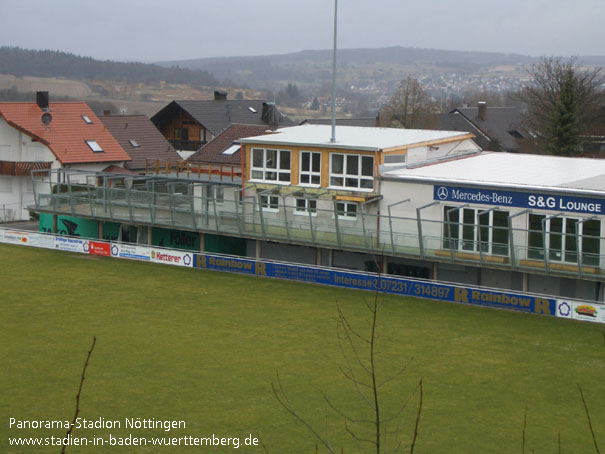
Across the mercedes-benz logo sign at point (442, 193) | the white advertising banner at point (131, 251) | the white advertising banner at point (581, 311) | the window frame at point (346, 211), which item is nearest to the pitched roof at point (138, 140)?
the white advertising banner at point (131, 251)

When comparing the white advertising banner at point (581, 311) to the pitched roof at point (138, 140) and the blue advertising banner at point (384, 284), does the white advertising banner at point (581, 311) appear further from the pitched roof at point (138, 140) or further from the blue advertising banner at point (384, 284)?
the pitched roof at point (138, 140)

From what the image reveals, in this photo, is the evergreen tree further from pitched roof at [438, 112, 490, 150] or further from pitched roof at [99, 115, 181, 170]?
pitched roof at [99, 115, 181, 170]

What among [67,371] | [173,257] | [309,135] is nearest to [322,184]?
[309,135]

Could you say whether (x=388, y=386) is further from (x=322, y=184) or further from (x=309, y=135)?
(x=309, y=135)

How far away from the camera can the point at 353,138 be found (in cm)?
3981

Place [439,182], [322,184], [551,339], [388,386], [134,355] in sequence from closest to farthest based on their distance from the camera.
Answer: [388,386] < [134,355] < [551,339] < [439,182] < [322,184]

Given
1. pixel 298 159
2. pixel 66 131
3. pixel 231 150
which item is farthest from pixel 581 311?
pixel 66 131

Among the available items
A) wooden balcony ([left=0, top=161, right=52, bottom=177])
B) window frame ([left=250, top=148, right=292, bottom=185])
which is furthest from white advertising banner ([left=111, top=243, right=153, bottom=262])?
wooden balcony ([left=0, top=161, right=52, bottom=177])

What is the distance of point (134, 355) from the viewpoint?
26375mm

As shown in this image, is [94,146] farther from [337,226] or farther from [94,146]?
[337,226]

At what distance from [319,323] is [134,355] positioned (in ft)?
23.0

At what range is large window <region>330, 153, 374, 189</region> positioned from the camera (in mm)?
36825

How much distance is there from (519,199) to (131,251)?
59.5ft

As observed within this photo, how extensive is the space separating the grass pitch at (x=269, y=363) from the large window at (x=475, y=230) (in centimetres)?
246
